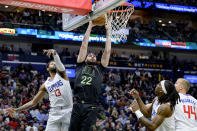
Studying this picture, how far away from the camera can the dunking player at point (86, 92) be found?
471cm

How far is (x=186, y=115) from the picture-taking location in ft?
15.6

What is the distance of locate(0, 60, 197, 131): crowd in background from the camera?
12227mm

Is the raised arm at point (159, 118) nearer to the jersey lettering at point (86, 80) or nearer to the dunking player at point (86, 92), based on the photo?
the dunking player at point (86, 92)

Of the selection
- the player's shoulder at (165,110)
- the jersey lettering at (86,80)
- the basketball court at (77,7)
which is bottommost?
the player's shoulder at (165,110)

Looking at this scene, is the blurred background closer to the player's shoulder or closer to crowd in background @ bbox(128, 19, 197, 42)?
crowd in background @ bbox(128, 19, 197, 42)

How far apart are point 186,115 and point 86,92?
157 centimetres

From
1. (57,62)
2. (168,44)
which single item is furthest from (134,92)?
(168,44)

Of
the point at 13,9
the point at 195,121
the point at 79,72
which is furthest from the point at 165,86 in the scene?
the point at 13,9

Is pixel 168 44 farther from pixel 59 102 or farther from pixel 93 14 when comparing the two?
pixel 59 102

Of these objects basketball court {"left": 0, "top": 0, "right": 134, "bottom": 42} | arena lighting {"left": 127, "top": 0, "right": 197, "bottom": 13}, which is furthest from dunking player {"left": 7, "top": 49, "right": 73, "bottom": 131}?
arena lighting {"left": 127, "top": 0, "right": 197, "bottom": 13}

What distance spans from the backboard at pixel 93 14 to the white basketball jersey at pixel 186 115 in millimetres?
1845

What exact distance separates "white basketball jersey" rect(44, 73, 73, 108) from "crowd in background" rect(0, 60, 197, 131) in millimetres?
6380

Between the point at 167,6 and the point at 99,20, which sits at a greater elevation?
the point at 167,6

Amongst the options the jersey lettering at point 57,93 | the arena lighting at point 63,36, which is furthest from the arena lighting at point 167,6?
the jersey lettering at point 57,93
